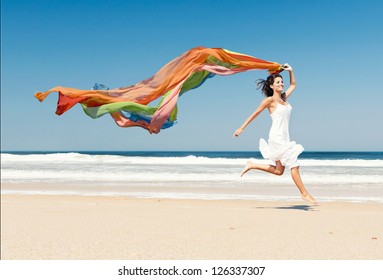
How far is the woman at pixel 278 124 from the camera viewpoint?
5.52 metres

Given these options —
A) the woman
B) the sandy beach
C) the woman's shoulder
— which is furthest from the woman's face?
the sandy beach

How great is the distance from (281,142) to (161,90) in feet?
5.56

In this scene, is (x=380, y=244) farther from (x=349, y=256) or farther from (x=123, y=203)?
(x=123, y=203)

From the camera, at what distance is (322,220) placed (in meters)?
8.05

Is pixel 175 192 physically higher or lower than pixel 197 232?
lower

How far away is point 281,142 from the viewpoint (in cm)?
604

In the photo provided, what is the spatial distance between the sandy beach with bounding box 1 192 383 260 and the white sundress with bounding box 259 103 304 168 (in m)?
1.12

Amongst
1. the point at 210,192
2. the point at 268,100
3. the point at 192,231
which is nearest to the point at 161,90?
the point at 268,100

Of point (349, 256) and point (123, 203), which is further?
point (123, 203)

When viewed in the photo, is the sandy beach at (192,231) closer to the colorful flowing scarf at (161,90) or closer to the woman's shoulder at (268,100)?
the colorful flowing scarf at (161,90)

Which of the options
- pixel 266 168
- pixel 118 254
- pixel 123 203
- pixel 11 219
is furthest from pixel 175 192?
pixel 118 254

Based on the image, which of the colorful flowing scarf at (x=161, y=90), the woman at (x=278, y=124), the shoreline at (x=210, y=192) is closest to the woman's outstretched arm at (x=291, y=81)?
the woman at (x=278, y=124)
